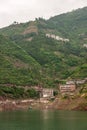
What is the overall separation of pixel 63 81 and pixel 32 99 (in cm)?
2509

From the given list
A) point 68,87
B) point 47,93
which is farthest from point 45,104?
point 47,93

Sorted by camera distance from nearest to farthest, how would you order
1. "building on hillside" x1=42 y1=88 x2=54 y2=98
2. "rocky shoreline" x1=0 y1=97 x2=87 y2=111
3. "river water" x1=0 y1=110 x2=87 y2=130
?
"river water" x1=0 y1=110 x2=87 y2=130 → "rocky shoreline" x1=0 y1=97 x2=87 y2=111 → "building on hillside" x1=42 y1=88 x2=54 y2=98

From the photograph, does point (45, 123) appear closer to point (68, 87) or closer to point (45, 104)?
point (45, 104)

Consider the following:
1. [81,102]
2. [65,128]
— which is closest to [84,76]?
[81,102]

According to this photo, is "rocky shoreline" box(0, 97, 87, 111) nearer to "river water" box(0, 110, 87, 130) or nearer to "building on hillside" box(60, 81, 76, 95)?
"building on hillside" box(60, 81, 76, 95)

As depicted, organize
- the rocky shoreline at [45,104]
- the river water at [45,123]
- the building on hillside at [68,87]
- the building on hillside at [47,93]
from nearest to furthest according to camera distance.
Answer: the river water at [45,123] → the rocky shoreline at [45,104] → the building on hillside at [68,87] → the building on hillside at [47,93]

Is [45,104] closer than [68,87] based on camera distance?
Yes

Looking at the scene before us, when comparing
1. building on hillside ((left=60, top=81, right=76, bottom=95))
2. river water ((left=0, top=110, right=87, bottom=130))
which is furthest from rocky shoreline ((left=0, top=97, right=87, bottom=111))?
river water ((left=0, top=110, right=87, bottom=130))

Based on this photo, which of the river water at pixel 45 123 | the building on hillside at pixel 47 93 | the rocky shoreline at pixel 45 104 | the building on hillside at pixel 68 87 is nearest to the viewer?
the river water at pixel 45 123

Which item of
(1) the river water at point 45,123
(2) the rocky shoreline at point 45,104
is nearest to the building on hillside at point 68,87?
(2) the rocky shoreline at point 45,104

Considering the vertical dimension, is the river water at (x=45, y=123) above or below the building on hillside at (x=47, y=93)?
below

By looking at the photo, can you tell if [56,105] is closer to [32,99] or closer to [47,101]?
[47,101]

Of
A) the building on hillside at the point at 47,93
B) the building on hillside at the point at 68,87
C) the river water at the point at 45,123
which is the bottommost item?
the river water at the point at 45,123

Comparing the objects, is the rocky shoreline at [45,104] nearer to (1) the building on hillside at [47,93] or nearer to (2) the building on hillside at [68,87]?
(1) the building on hillside at [47,93]
